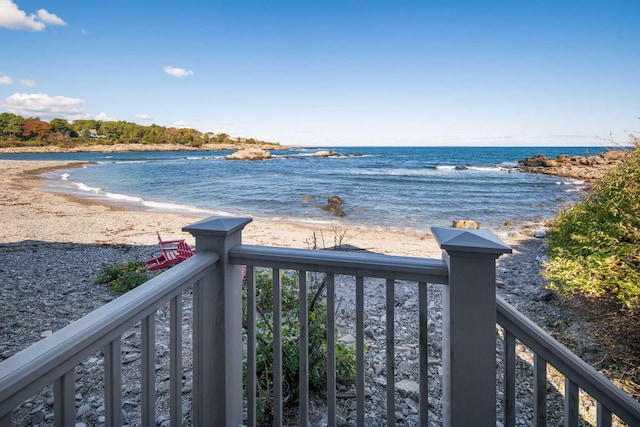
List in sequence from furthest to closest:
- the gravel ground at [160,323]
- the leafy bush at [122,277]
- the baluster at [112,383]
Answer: the leafy bush at [122,277] < the gravel ground at [160,323] < the baluster at [112,383]

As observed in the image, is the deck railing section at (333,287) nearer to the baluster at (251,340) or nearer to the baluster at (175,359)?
the baluster at (251,340)

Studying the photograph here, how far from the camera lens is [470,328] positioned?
122 centimetres

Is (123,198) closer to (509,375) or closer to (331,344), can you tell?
(331,344)

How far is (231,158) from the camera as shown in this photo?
53406 mm

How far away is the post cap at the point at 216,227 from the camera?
4.87ft

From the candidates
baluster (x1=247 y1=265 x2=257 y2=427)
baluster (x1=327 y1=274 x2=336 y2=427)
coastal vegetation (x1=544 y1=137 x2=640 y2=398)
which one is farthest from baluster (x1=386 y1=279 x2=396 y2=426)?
coastal vegetation (x1=544 y1=137 x2=640 y2=398)

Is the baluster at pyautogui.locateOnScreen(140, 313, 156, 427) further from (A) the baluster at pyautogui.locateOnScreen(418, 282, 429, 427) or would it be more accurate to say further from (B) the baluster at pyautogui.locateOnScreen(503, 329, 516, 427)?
(B) the baluster at pyautogui.locateOnScreen(503, 329, 516, 427)

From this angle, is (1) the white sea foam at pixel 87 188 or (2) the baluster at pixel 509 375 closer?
(2) the baluster at pixel 509 375

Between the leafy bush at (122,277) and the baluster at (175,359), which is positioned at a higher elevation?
the baluster at (175,359)

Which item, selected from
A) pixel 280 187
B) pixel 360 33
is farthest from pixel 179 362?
pixel 280 187

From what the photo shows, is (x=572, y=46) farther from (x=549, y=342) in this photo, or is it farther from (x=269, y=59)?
(x=549, y=342)

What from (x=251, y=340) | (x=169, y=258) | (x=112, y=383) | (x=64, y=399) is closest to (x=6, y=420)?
(x=64, y=399)

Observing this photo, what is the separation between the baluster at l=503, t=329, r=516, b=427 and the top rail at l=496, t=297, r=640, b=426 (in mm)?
43

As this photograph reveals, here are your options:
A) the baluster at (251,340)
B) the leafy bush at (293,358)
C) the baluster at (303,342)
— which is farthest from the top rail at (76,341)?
the leafy bush at (293,358)
